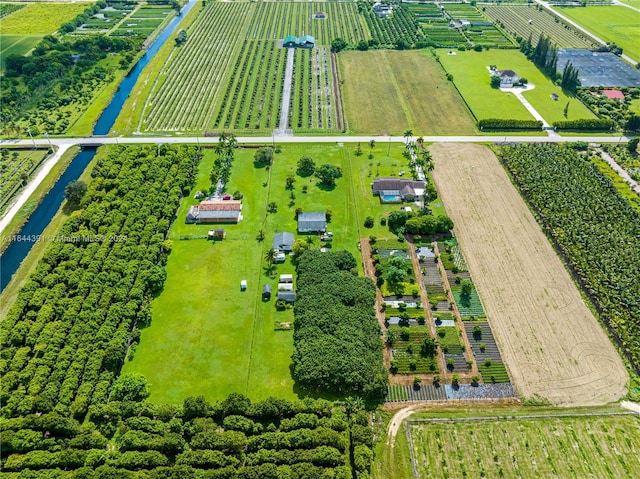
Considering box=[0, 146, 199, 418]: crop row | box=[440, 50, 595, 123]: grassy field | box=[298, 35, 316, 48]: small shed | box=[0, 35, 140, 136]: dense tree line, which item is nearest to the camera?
box=[0, 146, 199, 418]: crop row

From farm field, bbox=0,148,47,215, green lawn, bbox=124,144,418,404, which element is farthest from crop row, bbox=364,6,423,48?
farm field, bbox=0,148,47,215

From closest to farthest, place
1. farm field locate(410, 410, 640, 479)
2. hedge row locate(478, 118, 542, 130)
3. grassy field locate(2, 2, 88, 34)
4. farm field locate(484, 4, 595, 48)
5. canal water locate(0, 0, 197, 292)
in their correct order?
farm field locate(410, 410, 640, 479) → canal water locate(0, 0, 197, 292) → hedge row locate(478, 118, 542, 130) → farm field locate(484, 4, 595, 48) → grassy field locate(2, 2, 88, 34)

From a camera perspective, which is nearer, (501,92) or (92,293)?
(92,293)

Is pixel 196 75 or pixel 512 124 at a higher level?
pixel 196 75

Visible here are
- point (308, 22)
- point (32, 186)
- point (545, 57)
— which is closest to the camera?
point (32, 186)

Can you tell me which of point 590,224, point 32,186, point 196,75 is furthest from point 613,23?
point 32,186

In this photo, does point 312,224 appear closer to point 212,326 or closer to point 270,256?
point 270,256

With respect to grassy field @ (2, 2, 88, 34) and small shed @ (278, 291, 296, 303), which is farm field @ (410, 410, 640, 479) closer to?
small shed @ (278, 291, 296, 303)
